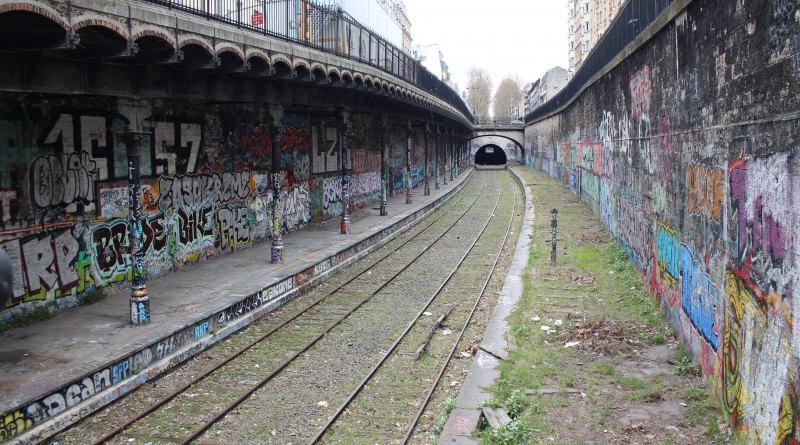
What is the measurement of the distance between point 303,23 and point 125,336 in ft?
34.5

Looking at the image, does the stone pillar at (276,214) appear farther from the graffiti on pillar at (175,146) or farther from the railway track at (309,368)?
the graffiti on pillar at (175,146)

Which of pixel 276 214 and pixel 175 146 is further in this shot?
pixel 276 214

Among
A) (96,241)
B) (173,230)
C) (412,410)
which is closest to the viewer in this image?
(412,410)

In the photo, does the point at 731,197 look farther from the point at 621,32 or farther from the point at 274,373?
the point at 621,32

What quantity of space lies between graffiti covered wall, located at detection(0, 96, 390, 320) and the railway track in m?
3.61

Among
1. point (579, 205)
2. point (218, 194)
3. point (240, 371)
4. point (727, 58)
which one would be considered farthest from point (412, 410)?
point (579, 205)

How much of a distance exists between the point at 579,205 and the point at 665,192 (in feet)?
64.6

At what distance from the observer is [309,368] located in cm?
1052

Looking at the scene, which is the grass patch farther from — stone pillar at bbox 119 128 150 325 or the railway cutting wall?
the railway cutting wall

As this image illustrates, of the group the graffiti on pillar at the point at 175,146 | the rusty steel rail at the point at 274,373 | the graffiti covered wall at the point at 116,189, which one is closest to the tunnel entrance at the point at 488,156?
the graffiti covered wall at the point at 116,189

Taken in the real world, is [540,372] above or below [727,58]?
below

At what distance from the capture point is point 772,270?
6.09m

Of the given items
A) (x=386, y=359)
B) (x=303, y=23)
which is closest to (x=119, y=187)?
(x=303, y=23)

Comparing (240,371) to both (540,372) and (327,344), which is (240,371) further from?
(540,372)
